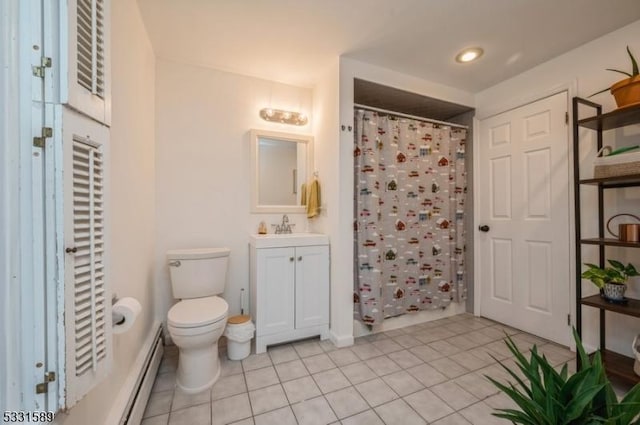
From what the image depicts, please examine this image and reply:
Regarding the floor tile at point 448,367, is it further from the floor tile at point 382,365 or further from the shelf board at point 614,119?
the shelf board at point 614,119

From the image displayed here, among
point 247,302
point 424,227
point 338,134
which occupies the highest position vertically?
point 338,134

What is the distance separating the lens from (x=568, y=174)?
6.68 ft

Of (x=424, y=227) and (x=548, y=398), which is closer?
(x=548, y=398)

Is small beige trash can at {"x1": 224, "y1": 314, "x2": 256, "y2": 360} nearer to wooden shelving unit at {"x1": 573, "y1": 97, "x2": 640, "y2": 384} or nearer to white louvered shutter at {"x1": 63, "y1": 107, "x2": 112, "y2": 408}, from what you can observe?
white louvered shutter at {"x1": 63, "y1": 107, "x2": 112, "y2": 408}

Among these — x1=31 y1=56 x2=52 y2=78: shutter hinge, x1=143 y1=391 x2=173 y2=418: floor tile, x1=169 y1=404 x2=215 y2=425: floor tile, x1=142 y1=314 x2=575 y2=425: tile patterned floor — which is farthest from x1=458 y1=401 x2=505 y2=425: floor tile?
x1=31 y1=56 x2=52 y2=78: shutter hinge

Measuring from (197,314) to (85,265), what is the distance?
0.99 metres

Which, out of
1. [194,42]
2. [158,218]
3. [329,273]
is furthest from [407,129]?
[158,218]

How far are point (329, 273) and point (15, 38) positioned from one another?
2.04 m

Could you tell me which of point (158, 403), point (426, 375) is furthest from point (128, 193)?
point (426, 375)

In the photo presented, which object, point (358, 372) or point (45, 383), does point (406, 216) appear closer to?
point (358, 372)

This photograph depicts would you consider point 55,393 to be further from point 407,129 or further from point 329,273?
point 407,129

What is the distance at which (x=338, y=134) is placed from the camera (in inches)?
83.9

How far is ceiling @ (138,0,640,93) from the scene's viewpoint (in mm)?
1613

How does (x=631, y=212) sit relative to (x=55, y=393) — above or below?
above
